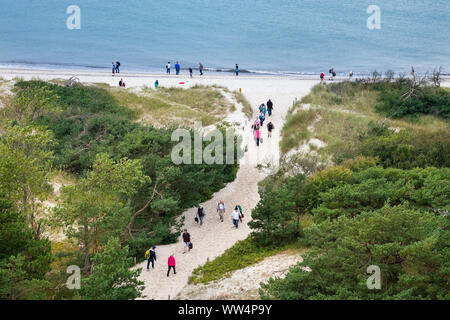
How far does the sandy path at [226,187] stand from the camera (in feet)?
63.8

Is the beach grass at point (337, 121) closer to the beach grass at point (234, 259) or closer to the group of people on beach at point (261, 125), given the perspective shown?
the group of people on beach at point (261, 125)

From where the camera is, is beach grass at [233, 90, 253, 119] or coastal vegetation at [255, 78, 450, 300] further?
beach grass at [233, 90, 253, 119]

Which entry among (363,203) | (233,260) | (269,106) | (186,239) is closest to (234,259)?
(233,260)

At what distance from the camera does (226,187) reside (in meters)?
29.0

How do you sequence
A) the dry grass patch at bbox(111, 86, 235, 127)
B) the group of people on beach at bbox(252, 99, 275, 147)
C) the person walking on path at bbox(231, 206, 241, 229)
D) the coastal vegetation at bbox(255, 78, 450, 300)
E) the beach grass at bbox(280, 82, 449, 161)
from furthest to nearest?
the dry grass patch at bbox(111, 86, 235, 127) < the group of people on beach at bbox(252, 99, 275, 147) < the beach grass at bbox(280, 82, 449, 161) < the person walking on path at bbox(231, 206, 241, 229) < the coastal vegetation at bbox(255, 78, 450, 300)

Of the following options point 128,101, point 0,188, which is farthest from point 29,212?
point 128,101

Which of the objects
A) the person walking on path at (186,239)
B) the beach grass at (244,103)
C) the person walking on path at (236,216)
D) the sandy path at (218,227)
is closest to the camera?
the sandy path at (218,227)

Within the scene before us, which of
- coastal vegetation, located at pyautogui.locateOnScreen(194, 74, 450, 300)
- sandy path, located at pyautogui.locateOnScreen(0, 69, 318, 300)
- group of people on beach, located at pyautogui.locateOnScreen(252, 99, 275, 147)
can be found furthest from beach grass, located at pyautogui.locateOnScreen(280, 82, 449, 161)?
sandy path, located at pyautogui.locateOnScreen(0, 69, 318, 300)

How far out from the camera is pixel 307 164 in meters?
26.0

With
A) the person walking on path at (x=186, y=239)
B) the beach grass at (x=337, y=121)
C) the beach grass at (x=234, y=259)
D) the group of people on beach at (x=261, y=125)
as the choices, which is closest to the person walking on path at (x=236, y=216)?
the beach grass at (x=234, y=259)

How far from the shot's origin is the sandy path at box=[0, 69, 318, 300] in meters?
19.5

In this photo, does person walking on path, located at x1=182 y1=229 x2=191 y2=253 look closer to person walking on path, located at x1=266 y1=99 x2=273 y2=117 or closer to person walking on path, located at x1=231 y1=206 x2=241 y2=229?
person walking on path, located at x1=231 y1=206 x2=241 y2=229
